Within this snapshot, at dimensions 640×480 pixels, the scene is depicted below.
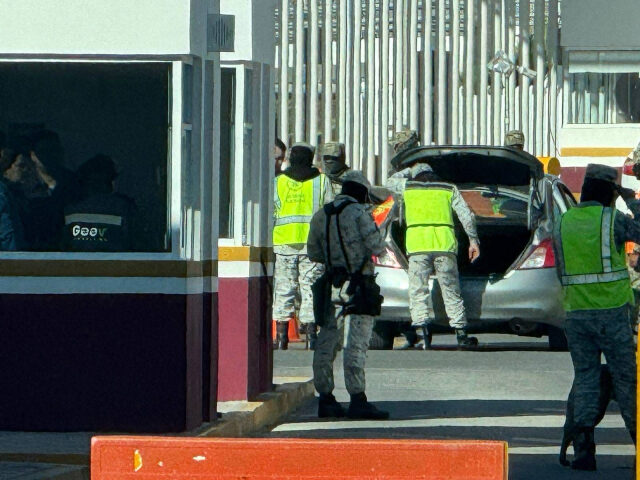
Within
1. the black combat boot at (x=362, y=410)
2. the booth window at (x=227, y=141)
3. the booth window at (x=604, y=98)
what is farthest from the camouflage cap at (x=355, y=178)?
the booth window at (x=604, y=98)

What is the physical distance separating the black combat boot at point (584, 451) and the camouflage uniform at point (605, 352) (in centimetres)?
5

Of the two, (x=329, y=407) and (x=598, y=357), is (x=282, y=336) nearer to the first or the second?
(x=329, y=407)

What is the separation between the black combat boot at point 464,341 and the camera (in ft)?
59.0

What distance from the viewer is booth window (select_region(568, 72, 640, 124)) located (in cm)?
3188

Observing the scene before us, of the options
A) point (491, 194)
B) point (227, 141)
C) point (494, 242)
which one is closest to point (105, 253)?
point (227, 141)

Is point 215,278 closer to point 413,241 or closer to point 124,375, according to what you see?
point 124,375

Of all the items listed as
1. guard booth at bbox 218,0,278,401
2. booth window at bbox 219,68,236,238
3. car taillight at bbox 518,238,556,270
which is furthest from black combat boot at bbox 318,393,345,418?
car taillight at bbox 518,238,556,270

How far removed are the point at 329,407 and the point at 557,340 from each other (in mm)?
5939

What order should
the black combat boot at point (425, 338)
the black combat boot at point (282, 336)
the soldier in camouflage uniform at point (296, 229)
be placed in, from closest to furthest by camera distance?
the soldier in camouflage uniform at point (296, 229)
the black combat boot at point (282, 336)
the black combat boot at point (425, 338)

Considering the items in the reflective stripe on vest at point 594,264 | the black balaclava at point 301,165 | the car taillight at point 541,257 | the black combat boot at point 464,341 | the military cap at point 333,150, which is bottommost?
the black combat boot at point 464,341

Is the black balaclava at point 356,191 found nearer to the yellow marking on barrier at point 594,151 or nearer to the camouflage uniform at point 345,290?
the camouflage uniform at point 345,290

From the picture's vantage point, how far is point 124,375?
401 inches

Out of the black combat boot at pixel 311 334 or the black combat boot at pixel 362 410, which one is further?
the black combat boot at pixel 311 334

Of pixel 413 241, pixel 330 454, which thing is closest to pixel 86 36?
pixel 330 454
